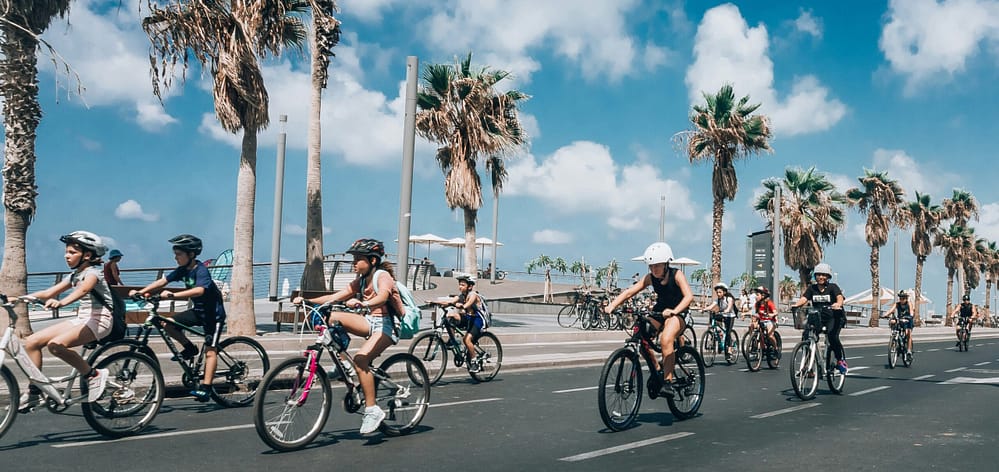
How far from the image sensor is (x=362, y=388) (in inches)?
268

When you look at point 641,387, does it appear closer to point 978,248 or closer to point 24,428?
point 24,428

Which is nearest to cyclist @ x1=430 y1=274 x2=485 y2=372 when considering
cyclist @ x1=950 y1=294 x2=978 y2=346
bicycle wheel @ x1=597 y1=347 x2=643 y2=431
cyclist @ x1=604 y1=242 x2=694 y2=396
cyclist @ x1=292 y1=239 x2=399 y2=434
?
cyclist @ x1=604 y1=242 x2=694 y2=396

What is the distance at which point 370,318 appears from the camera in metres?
6.91

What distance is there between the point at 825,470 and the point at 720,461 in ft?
2.61

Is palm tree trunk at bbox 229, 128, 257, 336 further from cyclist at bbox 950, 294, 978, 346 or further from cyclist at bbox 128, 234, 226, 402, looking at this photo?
cyclist at bbox 950, 294, 978, 346

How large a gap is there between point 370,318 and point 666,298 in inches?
123

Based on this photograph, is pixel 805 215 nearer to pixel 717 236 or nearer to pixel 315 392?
pixel 717 236

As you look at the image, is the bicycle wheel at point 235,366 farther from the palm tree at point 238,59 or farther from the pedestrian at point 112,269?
the palm tree at point 238,59

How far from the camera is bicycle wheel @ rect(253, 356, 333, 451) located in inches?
240

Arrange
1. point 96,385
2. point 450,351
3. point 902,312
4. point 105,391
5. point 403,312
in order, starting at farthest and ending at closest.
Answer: point 902,312
point 450,351
point 403,312
point 105,391
point 96,385

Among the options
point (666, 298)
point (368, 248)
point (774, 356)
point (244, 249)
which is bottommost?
point (774, 356)

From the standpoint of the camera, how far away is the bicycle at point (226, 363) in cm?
802

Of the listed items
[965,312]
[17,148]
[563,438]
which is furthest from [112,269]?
[965,312]

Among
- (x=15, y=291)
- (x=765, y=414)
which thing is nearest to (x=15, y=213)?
(x=15, y=291)
